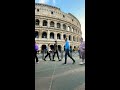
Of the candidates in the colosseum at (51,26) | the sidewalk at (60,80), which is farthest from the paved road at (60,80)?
the colosseum at (51,26)

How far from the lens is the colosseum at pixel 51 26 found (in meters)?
39.1

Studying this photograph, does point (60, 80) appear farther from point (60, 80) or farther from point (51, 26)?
point (51, 26)

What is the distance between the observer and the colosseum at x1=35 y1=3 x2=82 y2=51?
3909cm

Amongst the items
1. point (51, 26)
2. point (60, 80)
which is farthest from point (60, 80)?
point (51, 26)

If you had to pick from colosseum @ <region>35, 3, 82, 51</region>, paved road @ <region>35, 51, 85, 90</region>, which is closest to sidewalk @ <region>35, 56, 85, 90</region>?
paved road @ <region>35, 51, 85, 90</region>

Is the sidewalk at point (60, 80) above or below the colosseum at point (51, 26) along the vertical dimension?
below

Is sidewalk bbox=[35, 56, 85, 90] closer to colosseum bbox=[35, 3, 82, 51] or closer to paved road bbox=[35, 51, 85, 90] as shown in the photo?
paved road bbox=[35, 51, 85, 90]

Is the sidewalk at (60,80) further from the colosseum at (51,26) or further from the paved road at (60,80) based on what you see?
the colosseum at (51,26)
